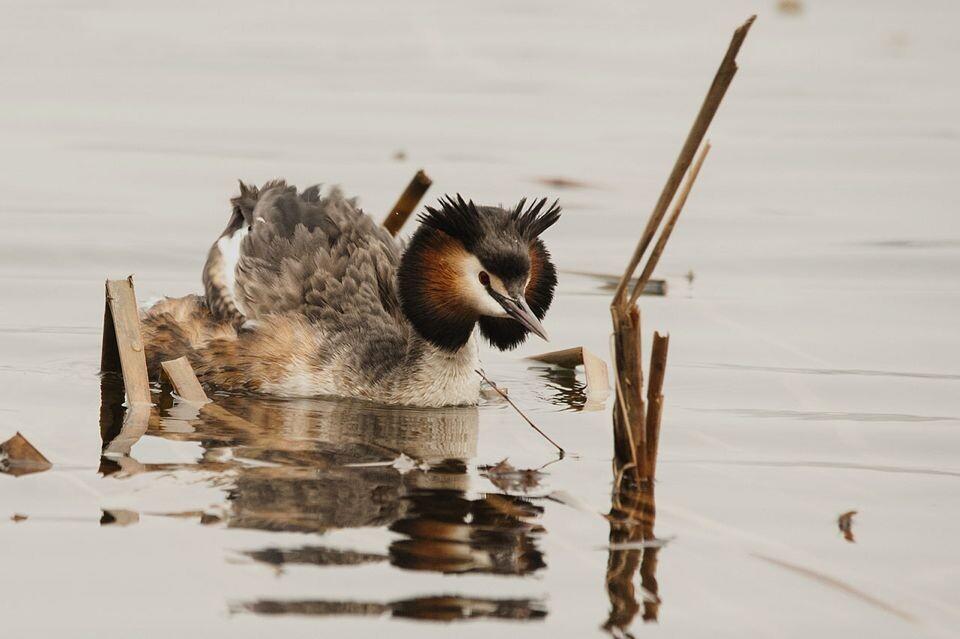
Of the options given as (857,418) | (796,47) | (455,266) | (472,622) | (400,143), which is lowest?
(472,622)

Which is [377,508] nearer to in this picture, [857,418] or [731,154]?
[857,418]

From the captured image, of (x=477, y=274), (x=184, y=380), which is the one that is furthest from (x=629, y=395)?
(x=184, y=380)

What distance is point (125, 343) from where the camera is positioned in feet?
29.5

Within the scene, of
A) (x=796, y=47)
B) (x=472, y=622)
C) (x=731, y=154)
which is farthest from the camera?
(x=796, y=47)

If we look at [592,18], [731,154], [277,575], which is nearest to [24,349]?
[277,575]

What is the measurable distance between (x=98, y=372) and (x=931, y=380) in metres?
4.34

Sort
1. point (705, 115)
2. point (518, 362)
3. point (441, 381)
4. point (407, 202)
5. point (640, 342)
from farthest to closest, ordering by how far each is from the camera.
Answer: point (407, 202) → point (518, 362) → point (441, 381) → point (640, 342) → point (705, 115)

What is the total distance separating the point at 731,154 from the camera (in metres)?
16.8

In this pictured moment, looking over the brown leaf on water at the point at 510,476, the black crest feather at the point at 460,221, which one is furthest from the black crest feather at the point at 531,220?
the brown leaf on water at the point at 510,476

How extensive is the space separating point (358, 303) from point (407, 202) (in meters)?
1.70

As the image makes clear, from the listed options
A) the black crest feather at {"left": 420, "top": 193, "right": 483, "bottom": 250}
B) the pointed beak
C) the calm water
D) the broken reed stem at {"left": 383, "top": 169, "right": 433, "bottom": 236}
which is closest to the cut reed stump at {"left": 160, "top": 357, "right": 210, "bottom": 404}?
the calm water

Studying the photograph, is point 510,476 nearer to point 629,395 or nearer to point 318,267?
point 629,395

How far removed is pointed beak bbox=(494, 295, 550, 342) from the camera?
877 cm

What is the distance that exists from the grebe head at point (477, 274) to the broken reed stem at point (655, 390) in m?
1.63
